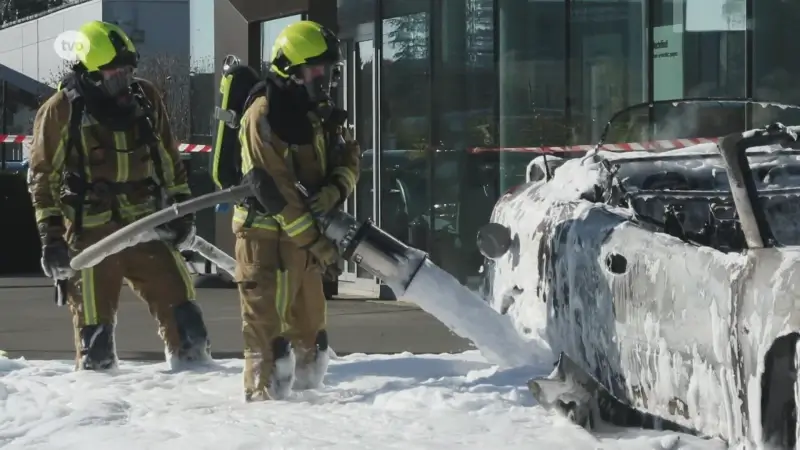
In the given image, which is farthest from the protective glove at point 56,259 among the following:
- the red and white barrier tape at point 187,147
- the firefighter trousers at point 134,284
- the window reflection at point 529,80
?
the red and white barrier tape at point 187,147

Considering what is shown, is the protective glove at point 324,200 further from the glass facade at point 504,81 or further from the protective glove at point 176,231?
the glass facade at point 504,81

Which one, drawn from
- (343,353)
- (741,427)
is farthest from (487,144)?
(741,427)

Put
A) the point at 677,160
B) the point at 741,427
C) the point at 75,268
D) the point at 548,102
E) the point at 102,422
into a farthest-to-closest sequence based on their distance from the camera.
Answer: the point at 548,102, the point at 75,268, the point at 677,160, the point at 102,422, the point at 741,427

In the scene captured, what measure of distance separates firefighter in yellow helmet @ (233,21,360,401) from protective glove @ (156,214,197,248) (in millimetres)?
1028

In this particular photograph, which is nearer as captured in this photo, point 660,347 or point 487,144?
point 660,347

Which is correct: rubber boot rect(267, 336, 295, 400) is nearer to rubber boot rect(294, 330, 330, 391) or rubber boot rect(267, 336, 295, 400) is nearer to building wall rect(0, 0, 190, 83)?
rubber boot rect(294, 330, 330, 391)

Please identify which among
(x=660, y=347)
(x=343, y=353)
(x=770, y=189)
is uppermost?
(x=770, y=189)

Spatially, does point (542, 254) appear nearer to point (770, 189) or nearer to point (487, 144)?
point (770, 189)

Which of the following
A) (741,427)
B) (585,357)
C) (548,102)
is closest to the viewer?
(741,427)

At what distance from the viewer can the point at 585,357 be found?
5.43 metres

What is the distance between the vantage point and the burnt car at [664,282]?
14.3ft

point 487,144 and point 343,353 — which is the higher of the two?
point 487,144

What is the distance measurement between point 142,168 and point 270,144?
56.7 inches

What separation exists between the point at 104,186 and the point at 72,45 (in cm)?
79
